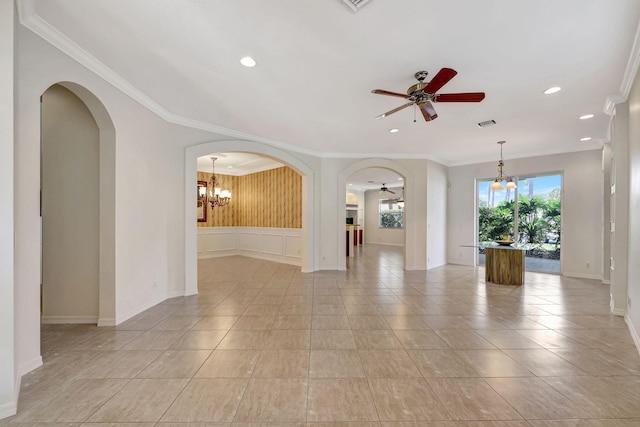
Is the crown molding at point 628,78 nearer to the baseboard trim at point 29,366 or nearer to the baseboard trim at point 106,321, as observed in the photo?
the baseboard trim at point 29,366

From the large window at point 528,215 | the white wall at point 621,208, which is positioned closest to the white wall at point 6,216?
the white wall at point 621,208

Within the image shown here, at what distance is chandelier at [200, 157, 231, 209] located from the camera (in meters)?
7.90

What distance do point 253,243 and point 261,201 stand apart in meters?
1.42

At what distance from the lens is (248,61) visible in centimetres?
276

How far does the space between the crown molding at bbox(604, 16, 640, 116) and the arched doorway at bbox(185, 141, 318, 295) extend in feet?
16.7

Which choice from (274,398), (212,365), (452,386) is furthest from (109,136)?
(452,386)

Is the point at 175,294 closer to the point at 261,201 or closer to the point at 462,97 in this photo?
the point at 261,201

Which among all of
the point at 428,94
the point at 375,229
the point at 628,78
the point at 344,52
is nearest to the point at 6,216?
the point at 344,52

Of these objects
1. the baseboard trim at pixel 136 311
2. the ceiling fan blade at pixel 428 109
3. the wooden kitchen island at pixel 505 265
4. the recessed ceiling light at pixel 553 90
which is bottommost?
the baseboard trim at pixel 136 311

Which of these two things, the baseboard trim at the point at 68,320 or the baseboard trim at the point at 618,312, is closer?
the baseboard trim at the point at 68,320

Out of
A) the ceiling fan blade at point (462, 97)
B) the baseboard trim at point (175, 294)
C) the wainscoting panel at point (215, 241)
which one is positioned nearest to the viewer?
the ceiling fan blade at point (462, 97)

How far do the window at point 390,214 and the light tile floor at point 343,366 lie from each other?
8.89 m

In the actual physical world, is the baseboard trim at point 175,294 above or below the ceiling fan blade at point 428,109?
below

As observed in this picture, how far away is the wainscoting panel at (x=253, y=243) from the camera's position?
7.43 metres
